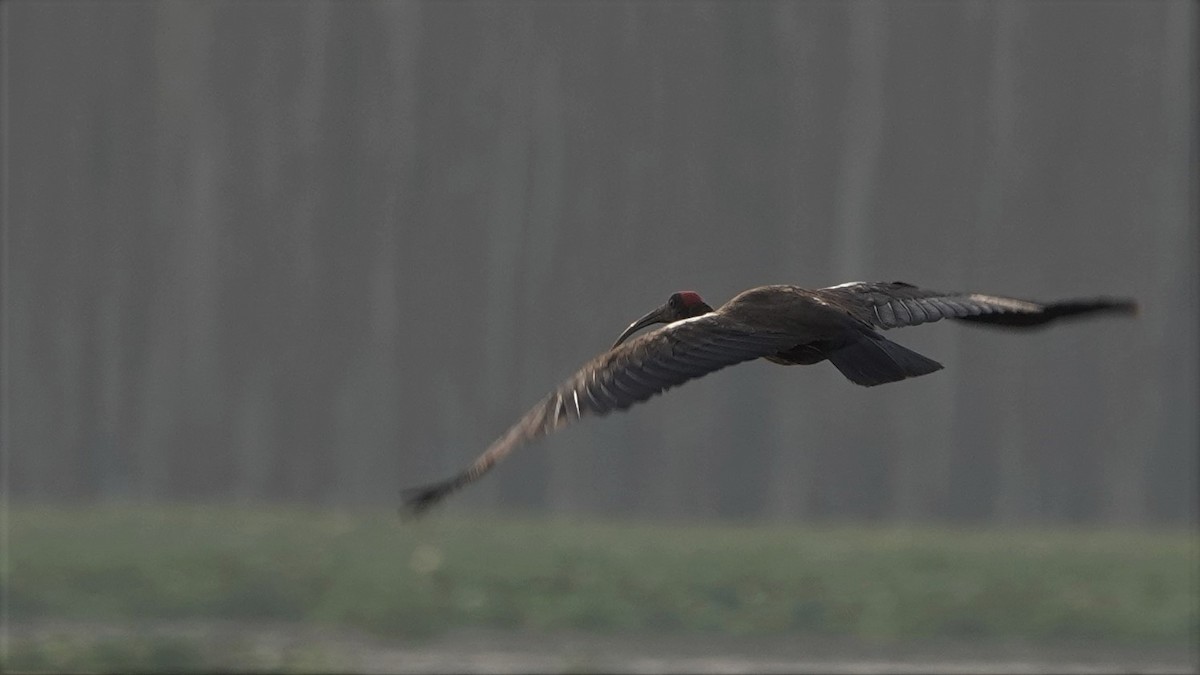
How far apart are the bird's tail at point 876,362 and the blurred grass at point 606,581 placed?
6.63m

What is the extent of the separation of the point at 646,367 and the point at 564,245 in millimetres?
11176

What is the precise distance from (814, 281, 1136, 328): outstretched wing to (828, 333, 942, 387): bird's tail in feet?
1.11

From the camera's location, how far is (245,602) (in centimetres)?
1233

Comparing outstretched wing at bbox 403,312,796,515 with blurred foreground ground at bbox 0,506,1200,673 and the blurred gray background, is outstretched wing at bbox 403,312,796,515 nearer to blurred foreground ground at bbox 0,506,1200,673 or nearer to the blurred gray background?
blurred foreground ground at bbox 0,506,1200,673

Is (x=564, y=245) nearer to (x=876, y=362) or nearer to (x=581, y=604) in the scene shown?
(x=581, y=604)

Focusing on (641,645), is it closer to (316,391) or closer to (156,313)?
(316,391)

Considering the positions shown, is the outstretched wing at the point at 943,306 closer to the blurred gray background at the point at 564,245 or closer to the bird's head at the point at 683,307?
the bird's head at the point at 683,307

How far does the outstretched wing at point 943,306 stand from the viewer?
17.8 feet

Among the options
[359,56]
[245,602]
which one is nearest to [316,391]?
[359,56]

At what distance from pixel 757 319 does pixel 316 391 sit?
452 inches

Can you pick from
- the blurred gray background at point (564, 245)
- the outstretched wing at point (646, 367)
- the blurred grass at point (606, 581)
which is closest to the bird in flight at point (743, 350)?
the outstretched wing at point (646, 367)

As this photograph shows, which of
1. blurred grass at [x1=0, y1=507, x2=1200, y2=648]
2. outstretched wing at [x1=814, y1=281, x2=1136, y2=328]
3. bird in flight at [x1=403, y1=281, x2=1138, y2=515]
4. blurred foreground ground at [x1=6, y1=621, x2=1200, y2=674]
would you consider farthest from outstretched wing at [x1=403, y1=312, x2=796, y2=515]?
blurred grass at [x1=0, y1=507, x2=1200, y2=648]

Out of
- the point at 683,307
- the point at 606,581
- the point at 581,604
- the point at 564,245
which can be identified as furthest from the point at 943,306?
the point at 564,245

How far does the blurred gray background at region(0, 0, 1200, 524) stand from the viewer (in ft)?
51.5
